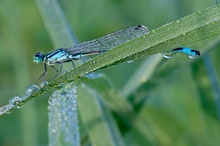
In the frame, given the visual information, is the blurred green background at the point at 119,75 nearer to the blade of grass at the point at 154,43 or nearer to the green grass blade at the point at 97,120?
the green grass blade at the point at 97,120

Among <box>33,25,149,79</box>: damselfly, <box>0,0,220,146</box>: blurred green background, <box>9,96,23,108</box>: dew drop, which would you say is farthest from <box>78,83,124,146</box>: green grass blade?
<box>9,96,23,108</box>: dew drop

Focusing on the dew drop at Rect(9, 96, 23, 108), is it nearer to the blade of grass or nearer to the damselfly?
the blade of grass

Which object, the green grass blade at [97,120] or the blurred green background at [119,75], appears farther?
the blurred green background at [119,75]

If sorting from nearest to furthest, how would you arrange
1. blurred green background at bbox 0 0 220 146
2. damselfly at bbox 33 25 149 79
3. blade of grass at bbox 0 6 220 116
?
blade of grass at bbox 0 6 220 116 → damselfly at bbox 33 25 149 79 → blurred green background at bbox 0 0 220 146

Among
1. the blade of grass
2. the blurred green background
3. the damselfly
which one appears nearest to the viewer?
the blade of grass

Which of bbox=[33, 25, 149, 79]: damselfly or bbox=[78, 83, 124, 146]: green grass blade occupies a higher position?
bbox=[33, 25, 149, 79]: damselfly

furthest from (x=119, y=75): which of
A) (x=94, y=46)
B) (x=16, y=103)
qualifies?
(x=16, y=103)

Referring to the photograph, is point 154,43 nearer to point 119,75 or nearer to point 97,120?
point 97,120

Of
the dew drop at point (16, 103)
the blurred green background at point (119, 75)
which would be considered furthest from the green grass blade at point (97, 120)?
the dew drop at point (16, 103)
